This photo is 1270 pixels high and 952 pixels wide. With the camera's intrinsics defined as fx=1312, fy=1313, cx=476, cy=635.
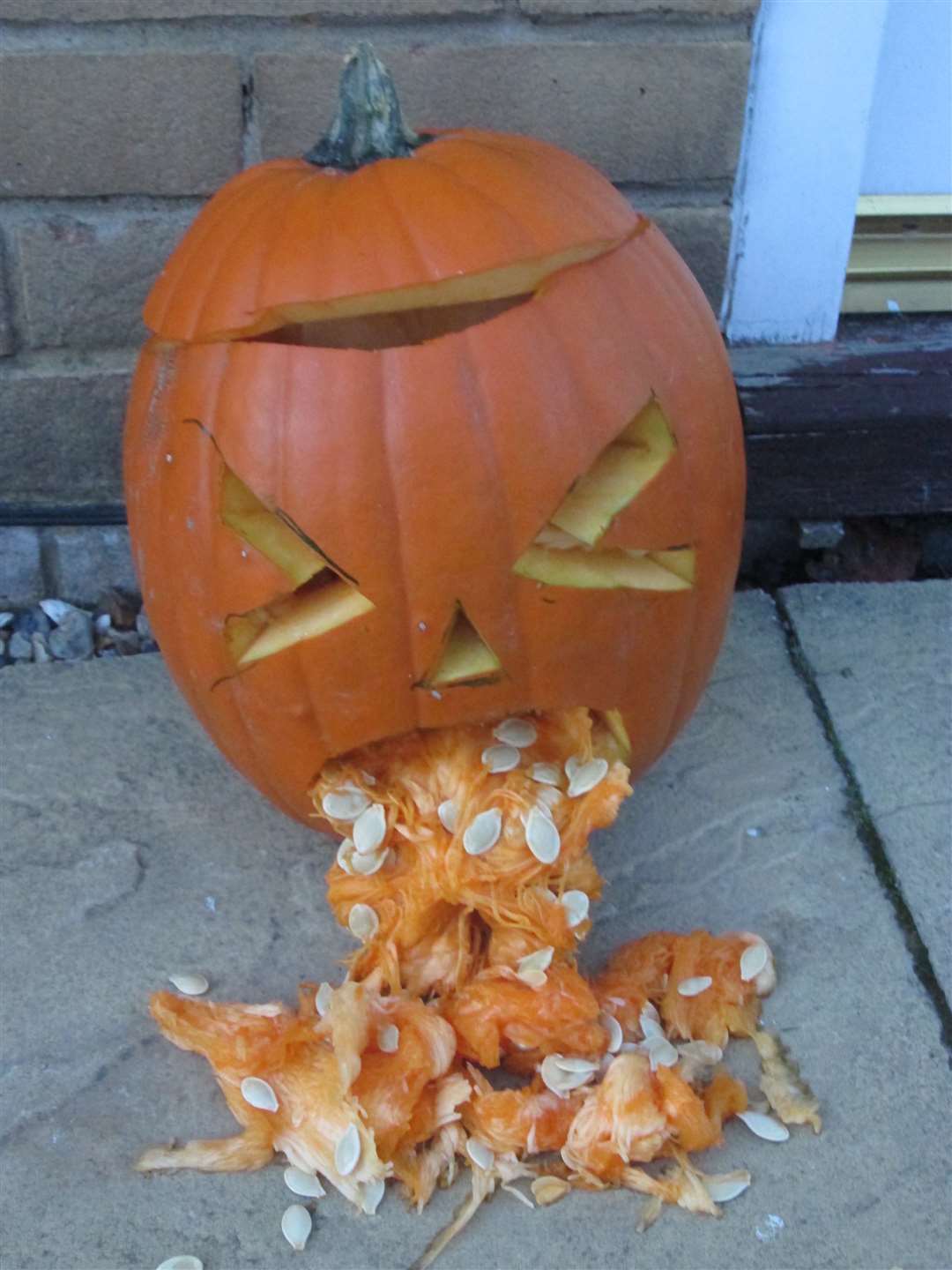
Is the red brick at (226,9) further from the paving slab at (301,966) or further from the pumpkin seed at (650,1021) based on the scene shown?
the pumpkin seed at (650,1021)

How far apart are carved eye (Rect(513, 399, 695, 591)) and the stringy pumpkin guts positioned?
178 millimetres

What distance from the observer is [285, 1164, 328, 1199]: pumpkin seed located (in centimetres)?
130

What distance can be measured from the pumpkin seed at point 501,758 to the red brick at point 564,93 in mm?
1003

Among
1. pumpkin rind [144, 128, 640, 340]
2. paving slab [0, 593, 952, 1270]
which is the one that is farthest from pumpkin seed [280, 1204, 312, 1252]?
pumpkin rind [144, 128, 640, 340]

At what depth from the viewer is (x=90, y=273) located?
6.55 ft

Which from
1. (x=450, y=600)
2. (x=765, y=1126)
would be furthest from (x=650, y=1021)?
(x=450, y=600)

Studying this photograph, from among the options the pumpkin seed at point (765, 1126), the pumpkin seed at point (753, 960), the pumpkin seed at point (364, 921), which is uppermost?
the pumpkin seed at point (364, 921)

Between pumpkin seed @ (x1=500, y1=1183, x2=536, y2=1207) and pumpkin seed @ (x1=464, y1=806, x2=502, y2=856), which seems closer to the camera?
pumpkin seed @ (x1=500, y1=1183, x2=536, y2=1207)

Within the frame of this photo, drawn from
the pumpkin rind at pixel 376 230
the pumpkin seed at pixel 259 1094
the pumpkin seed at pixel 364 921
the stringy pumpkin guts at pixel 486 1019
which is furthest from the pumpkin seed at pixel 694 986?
the pumpkin rind at pixel 376 230

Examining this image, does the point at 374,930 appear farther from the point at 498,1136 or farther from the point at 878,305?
the point at 878,305

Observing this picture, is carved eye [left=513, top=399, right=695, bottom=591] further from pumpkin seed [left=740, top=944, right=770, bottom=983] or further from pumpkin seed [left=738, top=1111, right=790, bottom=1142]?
pumpkin seed [left=738, top=1111, right=790, bottom=1142]

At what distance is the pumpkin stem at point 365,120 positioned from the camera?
56.3 inches

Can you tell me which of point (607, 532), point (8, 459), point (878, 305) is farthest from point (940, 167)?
point (8, 459)

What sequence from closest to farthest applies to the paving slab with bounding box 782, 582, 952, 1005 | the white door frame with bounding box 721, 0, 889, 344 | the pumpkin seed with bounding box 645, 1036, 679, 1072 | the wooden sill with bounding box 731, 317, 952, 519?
1. the pumpkin seed with bounding box 645, 1036, 679, 1072
2. the paving slab with bounding box 782, 582, 952, 1005
3. the white door frame with bounding box 721, 0, 889, 344
4. the wooden sill with bounding box 731, 317, 952, 519
